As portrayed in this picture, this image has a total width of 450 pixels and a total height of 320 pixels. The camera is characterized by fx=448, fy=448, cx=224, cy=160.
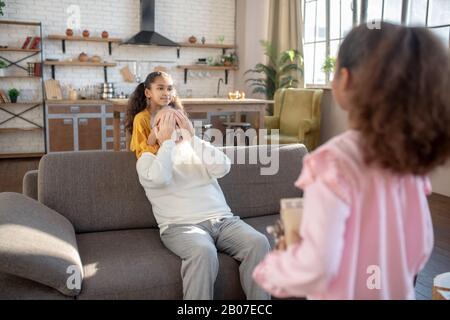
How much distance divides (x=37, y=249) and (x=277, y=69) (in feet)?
17.5

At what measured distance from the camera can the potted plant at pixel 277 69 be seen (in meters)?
6.24

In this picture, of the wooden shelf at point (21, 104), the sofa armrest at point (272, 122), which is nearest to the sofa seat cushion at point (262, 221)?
the sofa armrest at point (272, 122)

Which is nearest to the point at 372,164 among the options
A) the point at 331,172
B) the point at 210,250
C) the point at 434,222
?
the point at 331,172

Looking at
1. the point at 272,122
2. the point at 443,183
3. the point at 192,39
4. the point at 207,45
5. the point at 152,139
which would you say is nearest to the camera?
the point at 152,139

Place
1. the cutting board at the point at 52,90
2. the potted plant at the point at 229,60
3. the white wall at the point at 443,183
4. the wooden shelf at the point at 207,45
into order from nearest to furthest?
the white wall at the point at 443,183, the cutting board at the point at 52,90, the wooden shelf at the point at 207,45, the potted plant at the point at 229,60

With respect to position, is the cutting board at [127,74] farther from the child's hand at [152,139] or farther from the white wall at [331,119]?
the child's hand at [152,139]

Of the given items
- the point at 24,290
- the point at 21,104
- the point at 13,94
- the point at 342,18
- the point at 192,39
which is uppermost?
the point at 342,18

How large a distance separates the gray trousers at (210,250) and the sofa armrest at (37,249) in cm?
38

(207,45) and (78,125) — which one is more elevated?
(207,45)

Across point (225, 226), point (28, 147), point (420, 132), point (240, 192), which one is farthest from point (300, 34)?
point (420, 132)

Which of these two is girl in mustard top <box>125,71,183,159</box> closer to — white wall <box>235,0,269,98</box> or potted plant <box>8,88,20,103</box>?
potted plant <box>8,88,20,103</box>

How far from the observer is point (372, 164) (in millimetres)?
781

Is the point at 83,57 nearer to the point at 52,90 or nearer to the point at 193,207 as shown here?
the point at 52,90

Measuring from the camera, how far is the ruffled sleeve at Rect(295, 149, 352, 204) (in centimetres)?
76
